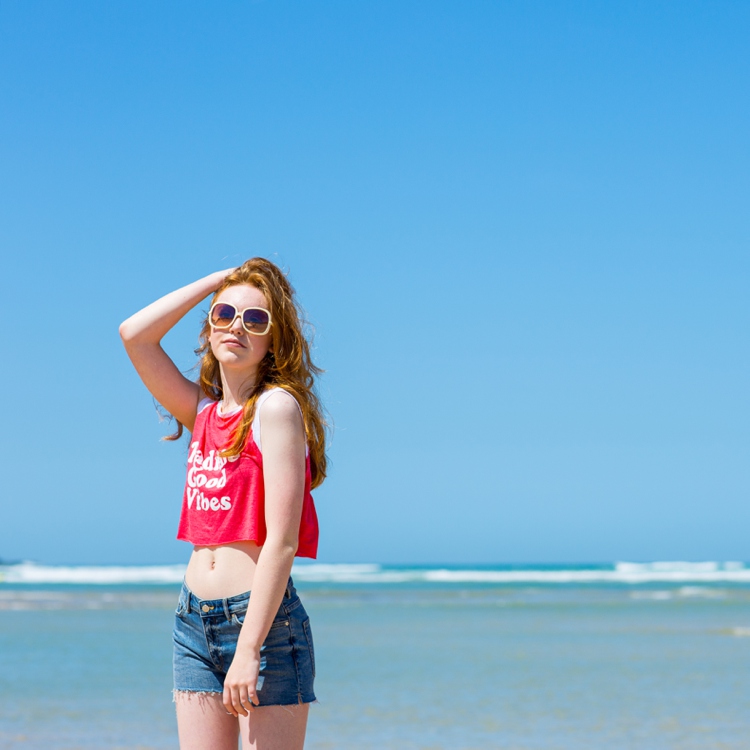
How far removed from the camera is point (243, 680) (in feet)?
8.05

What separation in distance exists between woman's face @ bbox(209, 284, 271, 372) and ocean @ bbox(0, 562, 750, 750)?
394 cm

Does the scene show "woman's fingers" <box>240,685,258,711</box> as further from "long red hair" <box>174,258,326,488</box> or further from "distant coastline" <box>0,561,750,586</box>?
"distant coastline" <box>0,561,750,586</box>

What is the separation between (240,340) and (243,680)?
0.92m

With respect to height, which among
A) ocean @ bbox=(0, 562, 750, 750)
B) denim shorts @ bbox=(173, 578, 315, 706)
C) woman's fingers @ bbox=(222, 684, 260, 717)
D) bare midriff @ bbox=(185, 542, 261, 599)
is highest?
bare midriff @ bbox=(185, 542, 261, 599)

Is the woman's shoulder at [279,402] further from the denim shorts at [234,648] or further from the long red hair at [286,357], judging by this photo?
the denim shorts at [234,648]

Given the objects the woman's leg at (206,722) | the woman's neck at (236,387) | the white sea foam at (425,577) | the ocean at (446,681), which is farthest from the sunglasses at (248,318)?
the white sea foam at (425,577)

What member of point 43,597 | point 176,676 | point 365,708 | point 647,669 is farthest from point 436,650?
point 43,597

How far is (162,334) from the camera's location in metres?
2.88

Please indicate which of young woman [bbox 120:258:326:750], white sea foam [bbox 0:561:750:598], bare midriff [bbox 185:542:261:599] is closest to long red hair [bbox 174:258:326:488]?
young woman [bbox 120:258:326:750]

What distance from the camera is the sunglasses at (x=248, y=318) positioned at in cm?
275

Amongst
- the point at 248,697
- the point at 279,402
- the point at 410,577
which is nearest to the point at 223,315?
the point at 279,402

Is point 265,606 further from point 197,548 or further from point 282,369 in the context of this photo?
point 282,369

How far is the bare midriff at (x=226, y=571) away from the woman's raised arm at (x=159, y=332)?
21.2 inches

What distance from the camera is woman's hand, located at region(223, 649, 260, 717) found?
2.45 metres
